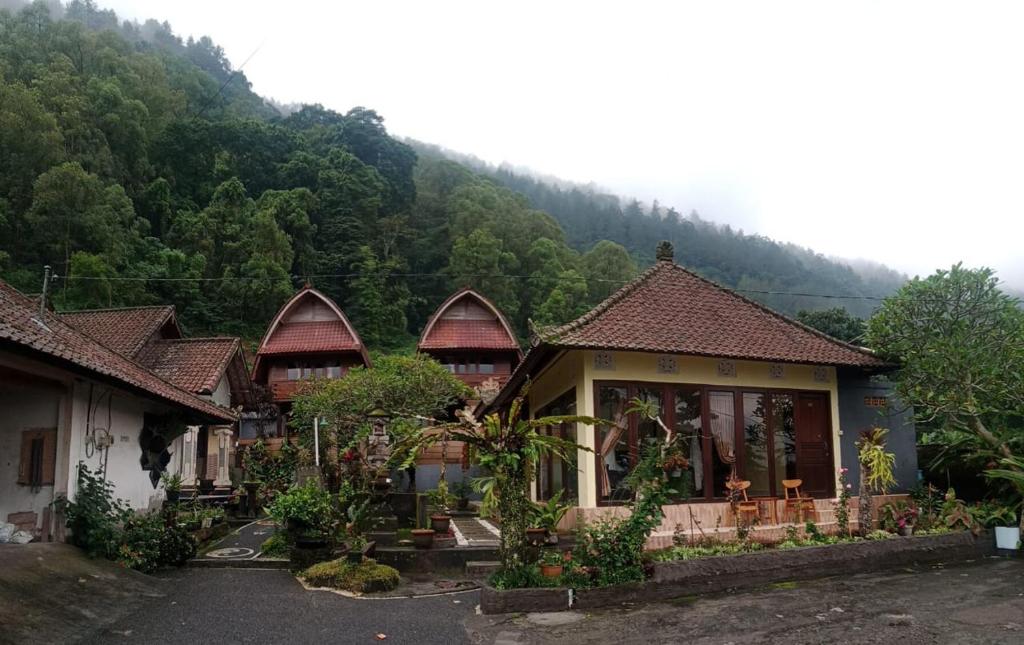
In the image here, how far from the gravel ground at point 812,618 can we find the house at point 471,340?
21.5 meters

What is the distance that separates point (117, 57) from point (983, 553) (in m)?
54.3

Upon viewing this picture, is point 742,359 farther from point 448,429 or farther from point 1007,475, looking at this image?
point 448,429

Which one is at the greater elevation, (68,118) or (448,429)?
(68,118)

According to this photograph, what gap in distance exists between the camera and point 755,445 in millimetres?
12227

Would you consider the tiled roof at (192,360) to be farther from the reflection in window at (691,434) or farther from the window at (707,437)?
the reflection in window at (691,434)

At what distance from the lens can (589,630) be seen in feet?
23.9

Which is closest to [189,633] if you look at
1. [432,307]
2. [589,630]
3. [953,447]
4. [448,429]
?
[448,429]

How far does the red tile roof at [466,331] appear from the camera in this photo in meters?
30.1

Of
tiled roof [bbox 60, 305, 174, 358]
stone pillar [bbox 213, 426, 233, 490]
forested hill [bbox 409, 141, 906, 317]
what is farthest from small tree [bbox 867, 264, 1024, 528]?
forested hill [bbox 409, 141, 906, 317]

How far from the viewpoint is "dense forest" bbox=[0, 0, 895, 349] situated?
32.7m

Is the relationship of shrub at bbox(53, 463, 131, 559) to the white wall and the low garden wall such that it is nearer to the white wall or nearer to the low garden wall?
the white wall

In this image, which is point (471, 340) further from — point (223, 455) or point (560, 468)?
point (560, 468)

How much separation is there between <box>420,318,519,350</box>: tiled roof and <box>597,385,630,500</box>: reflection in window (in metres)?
18.8

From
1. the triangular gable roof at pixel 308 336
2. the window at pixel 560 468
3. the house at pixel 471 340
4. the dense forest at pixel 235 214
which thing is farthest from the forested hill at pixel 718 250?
the window at pixel 560 468
